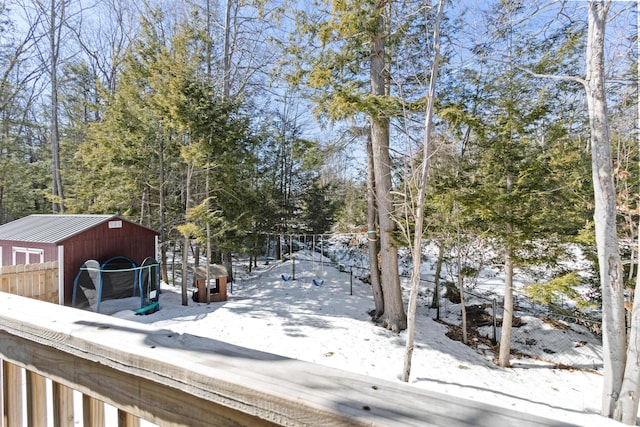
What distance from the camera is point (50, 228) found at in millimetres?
8445

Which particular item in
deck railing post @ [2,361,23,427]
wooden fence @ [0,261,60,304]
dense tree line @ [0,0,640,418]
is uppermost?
dense tree line @ [0,0,640,418]

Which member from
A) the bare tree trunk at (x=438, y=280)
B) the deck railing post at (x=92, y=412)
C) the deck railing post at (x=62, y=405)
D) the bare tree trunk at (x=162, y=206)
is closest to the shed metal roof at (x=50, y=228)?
the bare tree trunk at (x=162, y=206)

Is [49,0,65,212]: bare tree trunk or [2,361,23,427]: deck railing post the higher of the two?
[49,0,65,212]: bare tree trunk

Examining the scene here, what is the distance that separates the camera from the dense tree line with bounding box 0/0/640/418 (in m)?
5.26

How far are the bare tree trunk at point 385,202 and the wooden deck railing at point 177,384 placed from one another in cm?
655

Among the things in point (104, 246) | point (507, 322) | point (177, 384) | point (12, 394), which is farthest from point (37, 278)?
point (507, 322)

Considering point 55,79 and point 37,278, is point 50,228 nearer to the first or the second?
point 37,278

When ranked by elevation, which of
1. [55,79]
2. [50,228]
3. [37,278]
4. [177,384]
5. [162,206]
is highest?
[55,79]

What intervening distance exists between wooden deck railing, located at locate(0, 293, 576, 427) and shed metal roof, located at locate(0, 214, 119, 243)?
8144mm

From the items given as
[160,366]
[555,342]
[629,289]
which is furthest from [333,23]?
[555,342]

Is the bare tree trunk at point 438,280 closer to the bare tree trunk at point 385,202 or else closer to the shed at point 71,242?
the bare tree trunk at point 385,202

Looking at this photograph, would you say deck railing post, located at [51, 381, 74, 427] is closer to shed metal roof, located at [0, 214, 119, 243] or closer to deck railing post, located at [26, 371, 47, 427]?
deck railing post, located at [26, 371, 47, 427]

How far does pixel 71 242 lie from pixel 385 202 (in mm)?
7266

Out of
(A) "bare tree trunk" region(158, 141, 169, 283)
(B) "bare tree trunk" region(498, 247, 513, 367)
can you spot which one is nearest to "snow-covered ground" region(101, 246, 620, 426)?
(B) "bare tree trunk" region(498, 247, 513, 367)
